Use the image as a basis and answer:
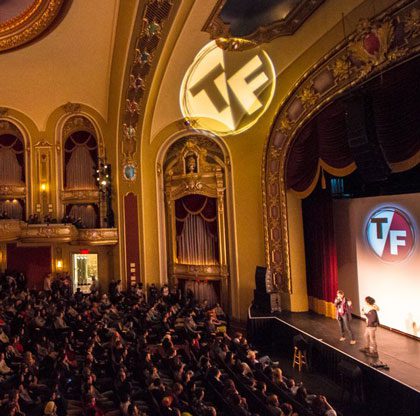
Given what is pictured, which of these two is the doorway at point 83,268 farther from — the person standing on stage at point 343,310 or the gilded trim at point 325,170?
the person standing on stage at point 343,310

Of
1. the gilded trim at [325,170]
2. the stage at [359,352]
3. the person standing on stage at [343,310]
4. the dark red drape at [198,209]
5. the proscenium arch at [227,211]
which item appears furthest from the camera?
the dark red drape at [198,209]

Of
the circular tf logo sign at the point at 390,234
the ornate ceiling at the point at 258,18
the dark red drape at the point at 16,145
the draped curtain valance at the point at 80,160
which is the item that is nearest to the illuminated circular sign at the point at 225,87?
the ornate ceiling at the point at 258,18

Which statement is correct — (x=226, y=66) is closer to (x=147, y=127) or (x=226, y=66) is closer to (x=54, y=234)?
(x=147, y=127)

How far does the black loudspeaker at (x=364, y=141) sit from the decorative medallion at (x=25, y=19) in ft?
27.3

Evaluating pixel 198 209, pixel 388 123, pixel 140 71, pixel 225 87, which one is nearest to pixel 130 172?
pixel 198 209

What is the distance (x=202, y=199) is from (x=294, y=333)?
609 cm

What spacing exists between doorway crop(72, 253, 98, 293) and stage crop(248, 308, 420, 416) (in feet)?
24.4

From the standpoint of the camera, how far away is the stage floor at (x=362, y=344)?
25.5ft

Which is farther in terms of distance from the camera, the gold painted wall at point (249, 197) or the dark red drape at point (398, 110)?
the gold painted wall at point (249, 197)

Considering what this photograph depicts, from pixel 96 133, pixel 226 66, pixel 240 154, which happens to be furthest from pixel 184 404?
pixel 96 133

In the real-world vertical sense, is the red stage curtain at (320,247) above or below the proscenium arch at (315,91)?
below

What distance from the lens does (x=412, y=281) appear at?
974 cm

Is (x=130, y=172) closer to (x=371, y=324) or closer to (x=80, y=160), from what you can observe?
(x=80, y=160)

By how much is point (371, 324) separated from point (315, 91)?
5.73 metres
